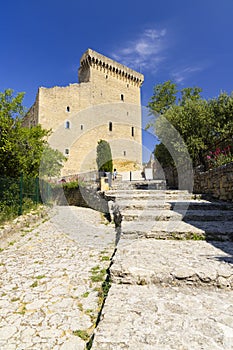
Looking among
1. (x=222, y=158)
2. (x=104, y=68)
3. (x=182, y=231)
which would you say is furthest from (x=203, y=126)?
(x=104, y=68)

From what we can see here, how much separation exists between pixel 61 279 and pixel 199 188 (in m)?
6.34

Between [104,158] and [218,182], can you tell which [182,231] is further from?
[104,158]

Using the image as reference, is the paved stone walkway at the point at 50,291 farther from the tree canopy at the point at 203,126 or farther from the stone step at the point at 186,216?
the tree canopy at the point at 203,126

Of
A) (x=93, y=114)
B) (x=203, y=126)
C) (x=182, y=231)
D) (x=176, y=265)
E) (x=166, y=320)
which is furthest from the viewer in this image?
(x=93, y=114)

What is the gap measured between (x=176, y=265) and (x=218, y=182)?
14.1 feet

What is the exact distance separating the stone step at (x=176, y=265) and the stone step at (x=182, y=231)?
0.22 m

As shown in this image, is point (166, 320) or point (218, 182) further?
point (218, 182)

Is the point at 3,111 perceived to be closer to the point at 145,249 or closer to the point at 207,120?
the point at 145,249

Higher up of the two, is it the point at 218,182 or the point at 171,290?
the point at 218,182

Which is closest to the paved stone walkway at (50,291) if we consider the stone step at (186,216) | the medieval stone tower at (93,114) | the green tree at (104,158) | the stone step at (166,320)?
the stone step at (166,320)

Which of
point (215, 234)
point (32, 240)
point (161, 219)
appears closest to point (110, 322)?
point (215, 234)

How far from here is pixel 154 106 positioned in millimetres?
21734

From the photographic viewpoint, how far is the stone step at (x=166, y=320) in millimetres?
1545

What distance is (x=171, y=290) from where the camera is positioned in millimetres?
2316
